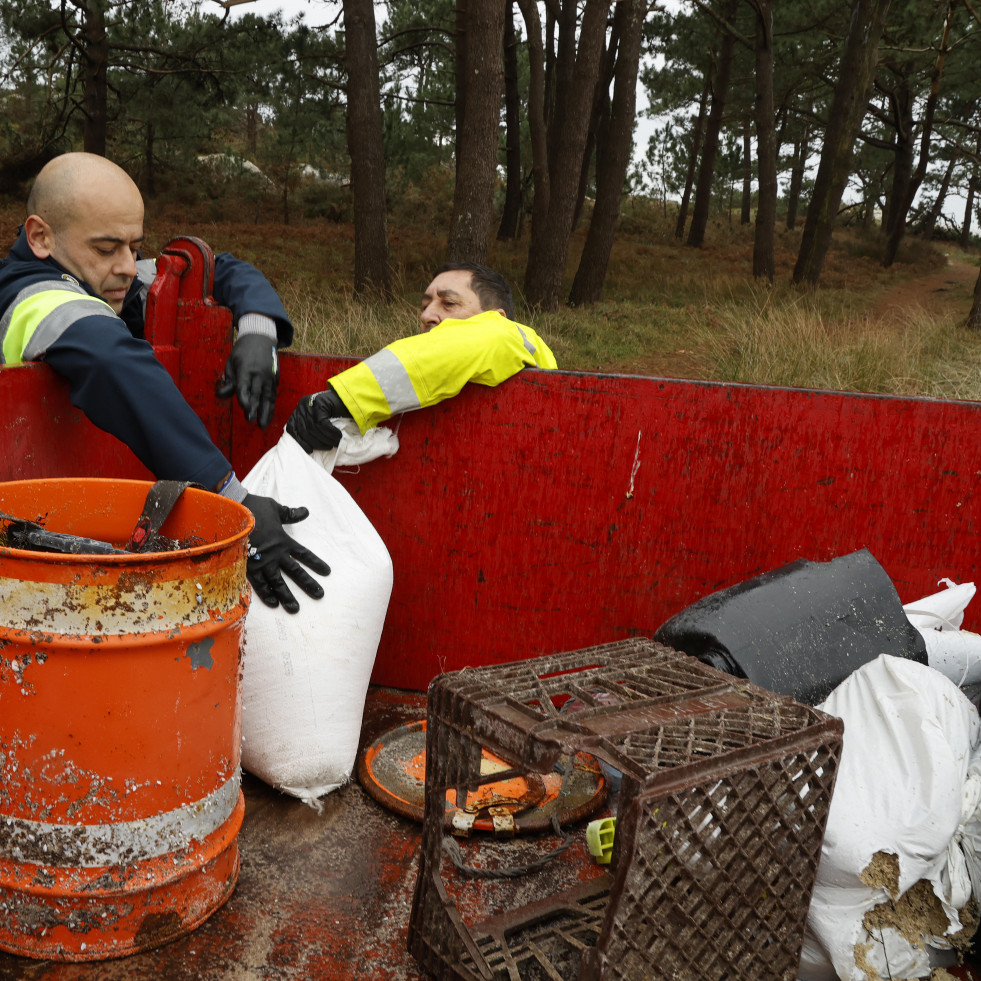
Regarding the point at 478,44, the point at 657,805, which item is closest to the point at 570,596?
the point at 657,805

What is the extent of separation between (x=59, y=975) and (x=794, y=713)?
4.95 ft

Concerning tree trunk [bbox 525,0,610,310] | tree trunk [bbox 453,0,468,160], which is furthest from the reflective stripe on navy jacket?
tree trunk [bbox 453,0,468,160]

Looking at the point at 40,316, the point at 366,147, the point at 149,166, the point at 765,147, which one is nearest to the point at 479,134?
the point at 366,147

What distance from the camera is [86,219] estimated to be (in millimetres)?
2611

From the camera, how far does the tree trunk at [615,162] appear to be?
11375mm

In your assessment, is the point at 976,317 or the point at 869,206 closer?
the point at 976,317

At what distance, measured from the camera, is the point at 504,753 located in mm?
1631

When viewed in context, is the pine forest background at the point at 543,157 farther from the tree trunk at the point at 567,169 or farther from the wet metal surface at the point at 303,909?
the wet metal surface at the point at 303,909

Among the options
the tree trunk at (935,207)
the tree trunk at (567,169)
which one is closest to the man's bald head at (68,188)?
the tree trunk at (567,169)

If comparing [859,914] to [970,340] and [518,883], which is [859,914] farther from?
[970,340]

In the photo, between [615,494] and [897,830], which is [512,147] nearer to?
[615,494]

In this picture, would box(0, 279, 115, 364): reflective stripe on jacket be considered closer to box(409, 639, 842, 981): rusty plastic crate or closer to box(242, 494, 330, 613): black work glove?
box(242, 494, 330, 613): black work glove

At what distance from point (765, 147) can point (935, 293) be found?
9.08m

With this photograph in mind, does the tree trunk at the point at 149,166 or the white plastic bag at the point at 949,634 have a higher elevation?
the tree trunk at the point at 149,166
